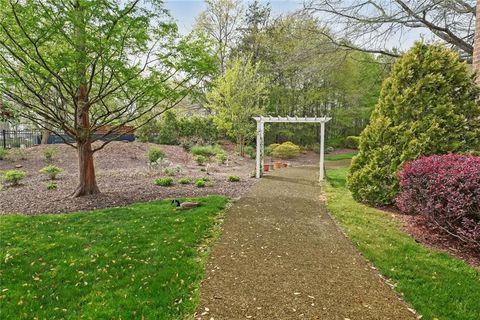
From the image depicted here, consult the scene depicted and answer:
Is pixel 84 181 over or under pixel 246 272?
over

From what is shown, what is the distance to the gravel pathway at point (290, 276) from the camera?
2516mm

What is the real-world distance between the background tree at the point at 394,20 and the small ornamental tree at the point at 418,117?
3557 millimetres

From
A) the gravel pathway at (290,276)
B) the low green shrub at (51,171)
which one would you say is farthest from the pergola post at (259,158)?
the low green shrub at (51,171)

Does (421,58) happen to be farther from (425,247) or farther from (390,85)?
(425,247)

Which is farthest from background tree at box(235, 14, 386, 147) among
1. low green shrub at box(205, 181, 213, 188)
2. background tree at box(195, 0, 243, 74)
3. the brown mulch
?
low green shrub at box(205, 181, 213, 188)

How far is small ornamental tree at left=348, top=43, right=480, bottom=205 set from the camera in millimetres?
5309

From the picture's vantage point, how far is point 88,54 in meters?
5.14

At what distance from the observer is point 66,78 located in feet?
17.3

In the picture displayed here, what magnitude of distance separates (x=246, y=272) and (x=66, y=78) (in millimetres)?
4658

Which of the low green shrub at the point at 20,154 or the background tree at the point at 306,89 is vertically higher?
the background tree at the point at 306,89

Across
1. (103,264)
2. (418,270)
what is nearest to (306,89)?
(418,270)

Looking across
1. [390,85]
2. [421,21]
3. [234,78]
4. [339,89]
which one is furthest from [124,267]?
[339,89]

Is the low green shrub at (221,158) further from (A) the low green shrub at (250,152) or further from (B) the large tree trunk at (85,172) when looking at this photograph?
(B) the large tree trunk at (85,172)

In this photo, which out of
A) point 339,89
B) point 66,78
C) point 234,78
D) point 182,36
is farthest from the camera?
point 339,89
